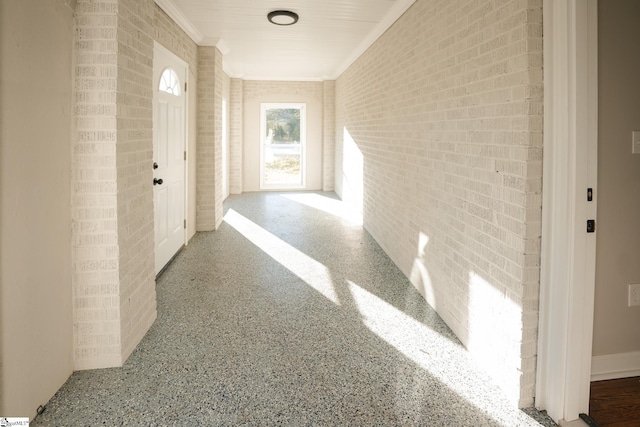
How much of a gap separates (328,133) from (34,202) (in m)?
8.75

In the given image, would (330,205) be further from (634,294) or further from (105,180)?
(634,294)

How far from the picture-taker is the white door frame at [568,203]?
1937mm

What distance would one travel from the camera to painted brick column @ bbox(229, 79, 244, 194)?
10.1m

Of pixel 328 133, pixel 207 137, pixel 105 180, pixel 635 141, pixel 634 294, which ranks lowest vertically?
pixel 634 294

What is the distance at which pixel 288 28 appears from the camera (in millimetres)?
5617

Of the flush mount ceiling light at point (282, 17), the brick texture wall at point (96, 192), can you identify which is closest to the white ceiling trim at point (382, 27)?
the flush mount ceiling light at point (282, 17)

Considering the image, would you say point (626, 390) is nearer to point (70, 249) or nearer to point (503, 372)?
point (503, 372)

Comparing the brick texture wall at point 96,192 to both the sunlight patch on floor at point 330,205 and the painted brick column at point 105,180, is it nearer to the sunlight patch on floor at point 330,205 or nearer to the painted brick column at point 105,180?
the painted brick column at point 105,180

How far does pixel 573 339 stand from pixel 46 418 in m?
2.47

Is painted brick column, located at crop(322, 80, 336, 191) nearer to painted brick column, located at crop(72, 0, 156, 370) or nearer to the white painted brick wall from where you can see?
the white painted brick wall

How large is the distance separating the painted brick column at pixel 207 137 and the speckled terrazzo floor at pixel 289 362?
1.81 meters

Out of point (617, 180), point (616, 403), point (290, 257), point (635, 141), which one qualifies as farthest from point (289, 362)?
point (290, 257)

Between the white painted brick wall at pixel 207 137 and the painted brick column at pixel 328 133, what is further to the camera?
the painted brick column at pixel 328 133

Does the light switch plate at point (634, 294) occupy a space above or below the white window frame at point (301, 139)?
below
